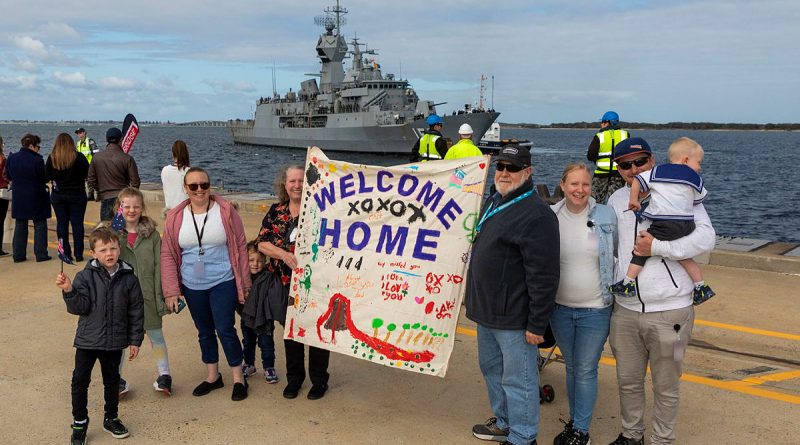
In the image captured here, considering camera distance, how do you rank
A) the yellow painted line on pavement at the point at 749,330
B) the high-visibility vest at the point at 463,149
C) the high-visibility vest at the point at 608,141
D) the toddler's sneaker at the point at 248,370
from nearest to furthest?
the toddler's sneaker at the point at 248,370 → the yellow painted line on pavement at the point at 749,330 → the high-visibility vest at the point at 463,149 → the high-visibility vest at the point at 608,141

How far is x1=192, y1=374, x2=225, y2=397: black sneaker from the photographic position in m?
4.80

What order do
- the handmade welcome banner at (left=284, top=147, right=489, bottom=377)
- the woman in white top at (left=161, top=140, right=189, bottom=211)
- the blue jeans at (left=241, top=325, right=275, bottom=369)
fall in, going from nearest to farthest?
the handmade welcome banner at (left=284, top=147, right=489, bottom=377), the blue jeans at (left=241, top=325, right=275, bottom=369), the woman in white top at (left=161, top=140, right=189, bottom=211)

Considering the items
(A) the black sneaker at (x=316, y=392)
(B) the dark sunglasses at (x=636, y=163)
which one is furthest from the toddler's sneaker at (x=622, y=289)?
(A) the black sneaker at (x=316, y=392)

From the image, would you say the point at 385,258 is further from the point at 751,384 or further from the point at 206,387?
the point at 751,384

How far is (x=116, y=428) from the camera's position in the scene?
416cm

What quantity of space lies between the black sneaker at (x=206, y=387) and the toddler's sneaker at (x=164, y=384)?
19cm

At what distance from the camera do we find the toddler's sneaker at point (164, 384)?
478cm

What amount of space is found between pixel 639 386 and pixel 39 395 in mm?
4247

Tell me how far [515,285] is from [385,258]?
99 cm

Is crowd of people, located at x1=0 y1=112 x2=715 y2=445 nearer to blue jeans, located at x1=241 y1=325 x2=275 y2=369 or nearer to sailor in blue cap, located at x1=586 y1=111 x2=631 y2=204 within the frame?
blue jeans, located at x1=241 y1=325 x2=275 y2=369

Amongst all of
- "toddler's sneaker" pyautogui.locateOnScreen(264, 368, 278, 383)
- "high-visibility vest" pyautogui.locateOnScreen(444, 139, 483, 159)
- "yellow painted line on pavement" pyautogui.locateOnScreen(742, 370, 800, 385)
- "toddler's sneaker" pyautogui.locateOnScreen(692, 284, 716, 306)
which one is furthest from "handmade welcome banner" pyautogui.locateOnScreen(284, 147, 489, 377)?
"high-visibility vest" pyautogui.locateOnScreen(444, 139, 483, 159)

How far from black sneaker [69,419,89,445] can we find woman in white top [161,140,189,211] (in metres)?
3.23

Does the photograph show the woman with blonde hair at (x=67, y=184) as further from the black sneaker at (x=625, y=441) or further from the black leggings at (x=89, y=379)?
the black sneaker at (x=625, y=441)

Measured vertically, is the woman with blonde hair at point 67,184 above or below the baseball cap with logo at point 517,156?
below
